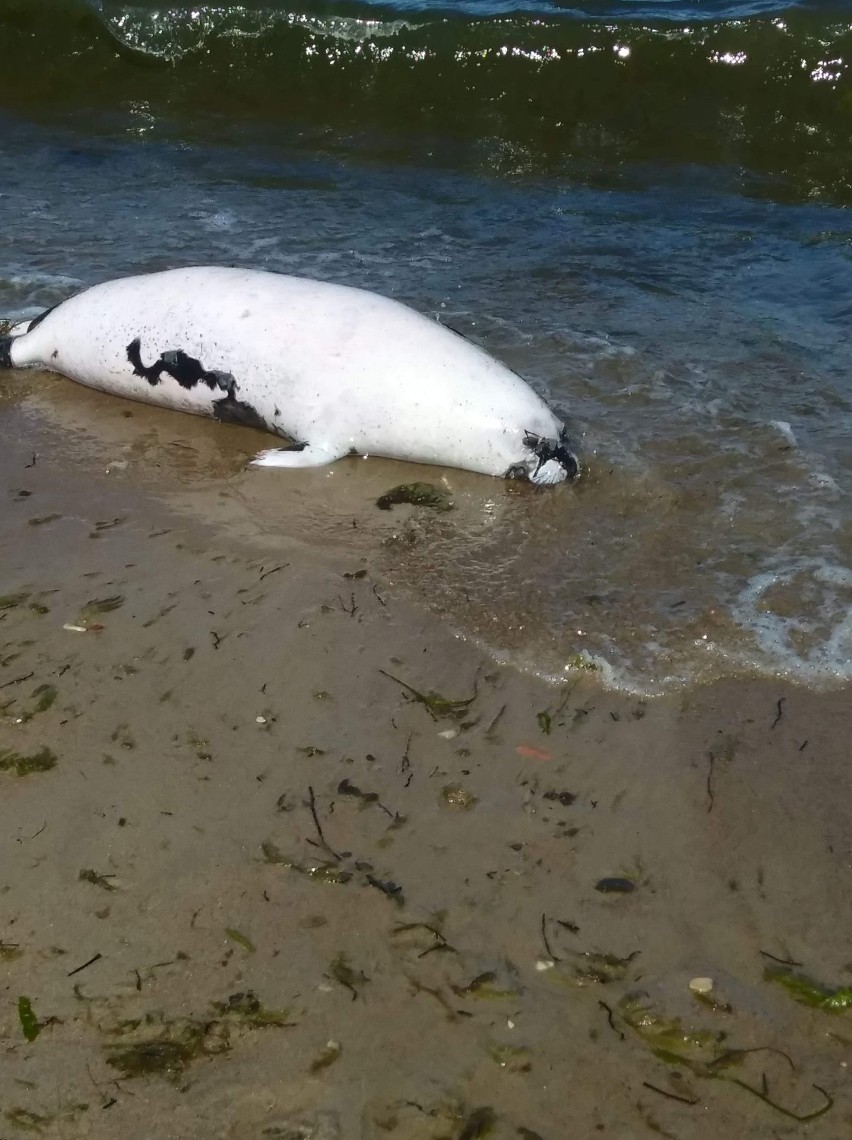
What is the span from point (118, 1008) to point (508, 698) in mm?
1516

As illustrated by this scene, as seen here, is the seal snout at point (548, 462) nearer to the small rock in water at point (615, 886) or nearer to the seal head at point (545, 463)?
the seal head at point (545, 463)

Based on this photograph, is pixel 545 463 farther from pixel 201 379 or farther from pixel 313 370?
pixel 201 379

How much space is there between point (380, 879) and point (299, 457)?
2489 millimetres

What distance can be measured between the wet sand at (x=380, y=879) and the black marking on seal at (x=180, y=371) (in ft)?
4.58

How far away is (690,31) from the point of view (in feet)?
36.8

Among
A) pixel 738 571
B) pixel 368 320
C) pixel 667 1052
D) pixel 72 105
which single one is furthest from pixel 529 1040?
pixel 72 105

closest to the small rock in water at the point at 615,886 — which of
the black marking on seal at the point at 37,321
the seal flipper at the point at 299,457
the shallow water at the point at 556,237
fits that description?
the shallow water at the point at 556,237

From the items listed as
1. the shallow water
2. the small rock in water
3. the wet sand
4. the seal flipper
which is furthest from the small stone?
the seal flipper

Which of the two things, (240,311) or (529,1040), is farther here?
(240,311)

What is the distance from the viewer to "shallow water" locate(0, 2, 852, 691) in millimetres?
4133

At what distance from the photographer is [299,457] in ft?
16.2

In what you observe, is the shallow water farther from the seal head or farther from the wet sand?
the wet sand

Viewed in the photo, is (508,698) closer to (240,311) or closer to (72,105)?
(240,311)

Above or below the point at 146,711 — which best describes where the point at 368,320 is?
above
